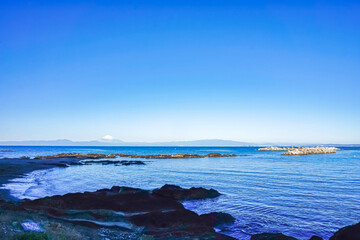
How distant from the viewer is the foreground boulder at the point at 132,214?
1271 centimetres

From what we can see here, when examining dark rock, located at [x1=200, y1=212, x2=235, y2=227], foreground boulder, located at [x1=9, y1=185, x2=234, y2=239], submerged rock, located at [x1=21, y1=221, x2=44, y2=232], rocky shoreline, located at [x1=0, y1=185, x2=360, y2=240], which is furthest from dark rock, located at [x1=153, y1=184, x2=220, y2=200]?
submerged rock, located at [x1=21, y1=221, x2=44, y2=232]

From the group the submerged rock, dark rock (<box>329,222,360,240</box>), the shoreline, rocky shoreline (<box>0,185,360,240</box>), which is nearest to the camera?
the submerged rock

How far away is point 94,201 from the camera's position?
58.6 feet

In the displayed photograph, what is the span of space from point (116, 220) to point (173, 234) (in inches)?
158

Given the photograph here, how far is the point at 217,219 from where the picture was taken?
585 inches

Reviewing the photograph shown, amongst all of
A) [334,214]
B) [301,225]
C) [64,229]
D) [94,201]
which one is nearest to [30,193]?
[94,201]

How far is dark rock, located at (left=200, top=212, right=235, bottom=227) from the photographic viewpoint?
14476 mm

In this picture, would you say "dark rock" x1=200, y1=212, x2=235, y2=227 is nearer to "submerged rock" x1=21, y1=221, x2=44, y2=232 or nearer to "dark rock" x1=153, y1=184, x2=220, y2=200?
"dark rock" x1=153, y1=184, x2=220, y2=200

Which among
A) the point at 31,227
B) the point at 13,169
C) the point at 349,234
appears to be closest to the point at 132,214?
the point at 31,227

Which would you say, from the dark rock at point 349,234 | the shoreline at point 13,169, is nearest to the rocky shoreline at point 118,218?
the dark rock at point 349,234

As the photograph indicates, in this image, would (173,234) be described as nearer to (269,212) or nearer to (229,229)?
(229,229)

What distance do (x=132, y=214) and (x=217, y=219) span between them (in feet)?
16.5

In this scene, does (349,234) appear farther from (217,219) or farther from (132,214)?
(132,214)

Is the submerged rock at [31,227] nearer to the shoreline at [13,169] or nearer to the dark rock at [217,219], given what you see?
the dark rock at [217,219]
